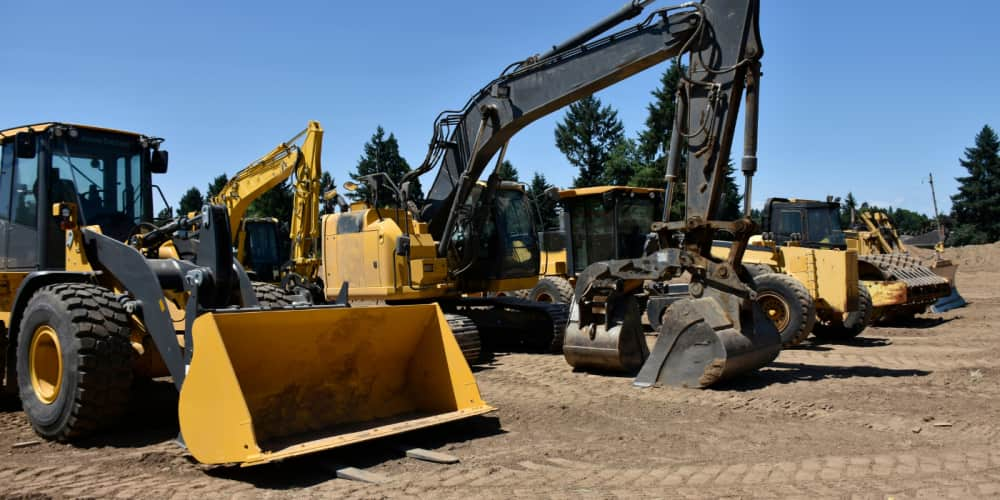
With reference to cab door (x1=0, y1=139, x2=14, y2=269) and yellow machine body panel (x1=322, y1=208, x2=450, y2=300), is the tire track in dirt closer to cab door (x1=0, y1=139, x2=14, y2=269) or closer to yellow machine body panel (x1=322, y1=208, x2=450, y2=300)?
yellow machine body panel (x1=322, y1=208, x2=450, y2=300)

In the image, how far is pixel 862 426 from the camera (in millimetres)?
5691

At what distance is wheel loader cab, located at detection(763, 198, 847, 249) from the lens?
1440 centimetres

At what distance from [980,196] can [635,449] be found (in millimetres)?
64341

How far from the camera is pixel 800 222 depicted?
14453 mm

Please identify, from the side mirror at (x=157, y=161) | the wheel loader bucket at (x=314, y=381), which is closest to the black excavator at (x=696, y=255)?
the wheel loader bucket at (x=314, y=381)

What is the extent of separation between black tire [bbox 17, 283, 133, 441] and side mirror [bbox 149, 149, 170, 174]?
2015 mm

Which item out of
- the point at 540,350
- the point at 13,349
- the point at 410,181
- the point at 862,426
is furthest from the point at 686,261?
the point at 13,349

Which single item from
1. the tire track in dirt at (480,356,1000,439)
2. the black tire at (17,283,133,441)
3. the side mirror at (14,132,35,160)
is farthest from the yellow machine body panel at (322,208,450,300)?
the black tire at (17,283,133,441)

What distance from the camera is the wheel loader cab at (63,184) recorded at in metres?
6.56

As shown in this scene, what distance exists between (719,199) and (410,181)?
4.43m

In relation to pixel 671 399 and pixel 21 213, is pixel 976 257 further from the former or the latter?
pixel 21 213

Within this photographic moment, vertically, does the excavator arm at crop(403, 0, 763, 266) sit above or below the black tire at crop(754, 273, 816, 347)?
above

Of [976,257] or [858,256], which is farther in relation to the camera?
[976,257]

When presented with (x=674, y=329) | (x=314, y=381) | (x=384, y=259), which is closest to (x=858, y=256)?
(x=674, y=329)
